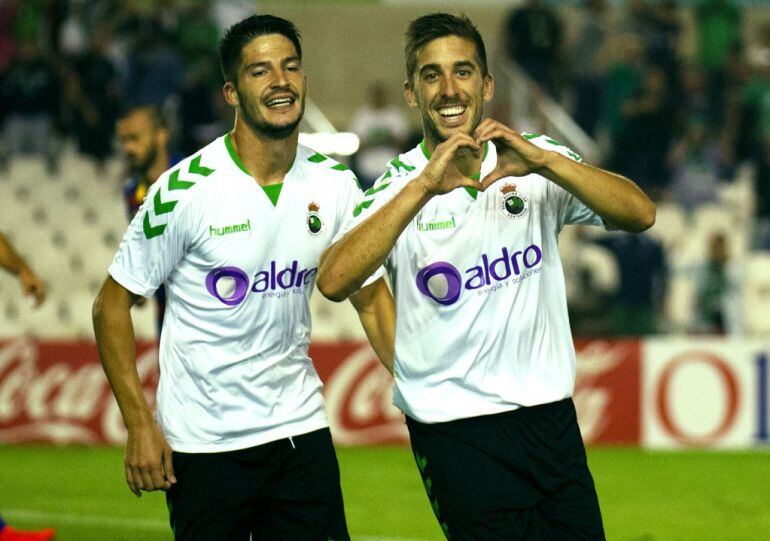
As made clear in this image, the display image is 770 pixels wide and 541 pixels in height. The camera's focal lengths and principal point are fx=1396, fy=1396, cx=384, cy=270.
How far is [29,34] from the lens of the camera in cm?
1516

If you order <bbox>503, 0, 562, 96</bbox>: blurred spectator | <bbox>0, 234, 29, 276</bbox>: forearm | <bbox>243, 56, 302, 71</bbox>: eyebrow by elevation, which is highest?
<bbox>503, 0, 562, 96</bbox>: blurred spectator

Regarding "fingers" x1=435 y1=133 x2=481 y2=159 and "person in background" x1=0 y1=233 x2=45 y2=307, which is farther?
"person in background" x1=0 y1=233 x2=45 y2=307

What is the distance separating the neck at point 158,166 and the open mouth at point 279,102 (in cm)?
322

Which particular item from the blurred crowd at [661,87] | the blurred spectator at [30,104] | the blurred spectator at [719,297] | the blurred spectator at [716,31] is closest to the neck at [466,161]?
the blurred spectator at [719,297]

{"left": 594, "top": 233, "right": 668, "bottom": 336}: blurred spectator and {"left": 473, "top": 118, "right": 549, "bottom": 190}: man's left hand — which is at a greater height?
{"left": 473, "top": 118, "right": 549, "bottom": 190}: man's left hand

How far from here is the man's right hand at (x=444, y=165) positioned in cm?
409

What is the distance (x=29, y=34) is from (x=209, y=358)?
11.4m

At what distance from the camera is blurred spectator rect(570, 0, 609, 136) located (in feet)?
52.3

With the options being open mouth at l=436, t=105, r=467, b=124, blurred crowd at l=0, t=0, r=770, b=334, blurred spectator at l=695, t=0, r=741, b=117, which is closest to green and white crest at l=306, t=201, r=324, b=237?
open mouth at l=436, t=105, r=467, b=124

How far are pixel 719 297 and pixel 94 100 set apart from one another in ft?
22.3

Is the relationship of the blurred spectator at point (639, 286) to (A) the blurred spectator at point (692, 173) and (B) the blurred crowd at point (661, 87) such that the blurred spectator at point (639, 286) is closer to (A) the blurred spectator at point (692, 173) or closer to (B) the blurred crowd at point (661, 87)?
(B) the blurred crowd at point (661, 87)

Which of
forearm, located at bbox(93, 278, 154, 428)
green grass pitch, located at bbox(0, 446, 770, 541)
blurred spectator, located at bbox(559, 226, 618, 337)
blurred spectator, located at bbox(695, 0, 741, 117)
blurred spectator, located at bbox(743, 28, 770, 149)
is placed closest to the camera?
forearm, located at bbox(93, 278, 154, 428)

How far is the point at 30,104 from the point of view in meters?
14.9

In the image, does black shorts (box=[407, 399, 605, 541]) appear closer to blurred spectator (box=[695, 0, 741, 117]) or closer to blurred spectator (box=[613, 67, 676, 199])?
blurred spectator (box=[613, 67, 676, 199])
